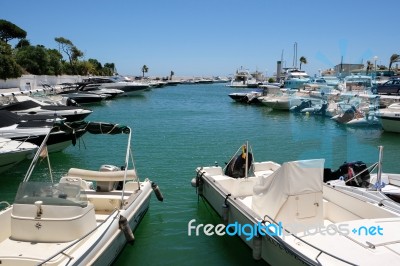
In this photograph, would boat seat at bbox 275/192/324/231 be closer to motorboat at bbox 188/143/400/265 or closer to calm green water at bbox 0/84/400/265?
motorboat at bbox 188/143/400/265

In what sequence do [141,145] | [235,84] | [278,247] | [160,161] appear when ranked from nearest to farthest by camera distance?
[278,247], [160,161], [141,145], [235,84]

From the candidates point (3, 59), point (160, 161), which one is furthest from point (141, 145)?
point (3, 59)

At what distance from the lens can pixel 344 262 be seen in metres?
5.67

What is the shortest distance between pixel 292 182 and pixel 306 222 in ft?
2.86

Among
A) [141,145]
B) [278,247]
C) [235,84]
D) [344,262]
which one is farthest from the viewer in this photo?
[235,84]

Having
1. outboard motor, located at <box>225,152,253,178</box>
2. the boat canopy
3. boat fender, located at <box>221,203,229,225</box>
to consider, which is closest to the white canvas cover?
boat fender, located at <box>221,203,229,225</box>

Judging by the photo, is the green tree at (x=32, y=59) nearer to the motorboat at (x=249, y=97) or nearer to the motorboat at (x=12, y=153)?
the motorboat at (x=249, y=97)

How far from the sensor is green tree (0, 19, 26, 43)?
3105 inches

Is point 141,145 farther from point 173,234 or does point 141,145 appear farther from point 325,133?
point 325,133

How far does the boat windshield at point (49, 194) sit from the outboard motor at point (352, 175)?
7274 mm

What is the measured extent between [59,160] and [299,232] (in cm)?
1309

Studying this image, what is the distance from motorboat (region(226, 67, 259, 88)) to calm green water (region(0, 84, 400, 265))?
6926 cm

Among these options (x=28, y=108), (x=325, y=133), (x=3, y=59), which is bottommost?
(x=325, y=133)

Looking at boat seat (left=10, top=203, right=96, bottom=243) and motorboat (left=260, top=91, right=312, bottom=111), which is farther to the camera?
motorboat (left=260, top=91, right=312, bottom=111)
